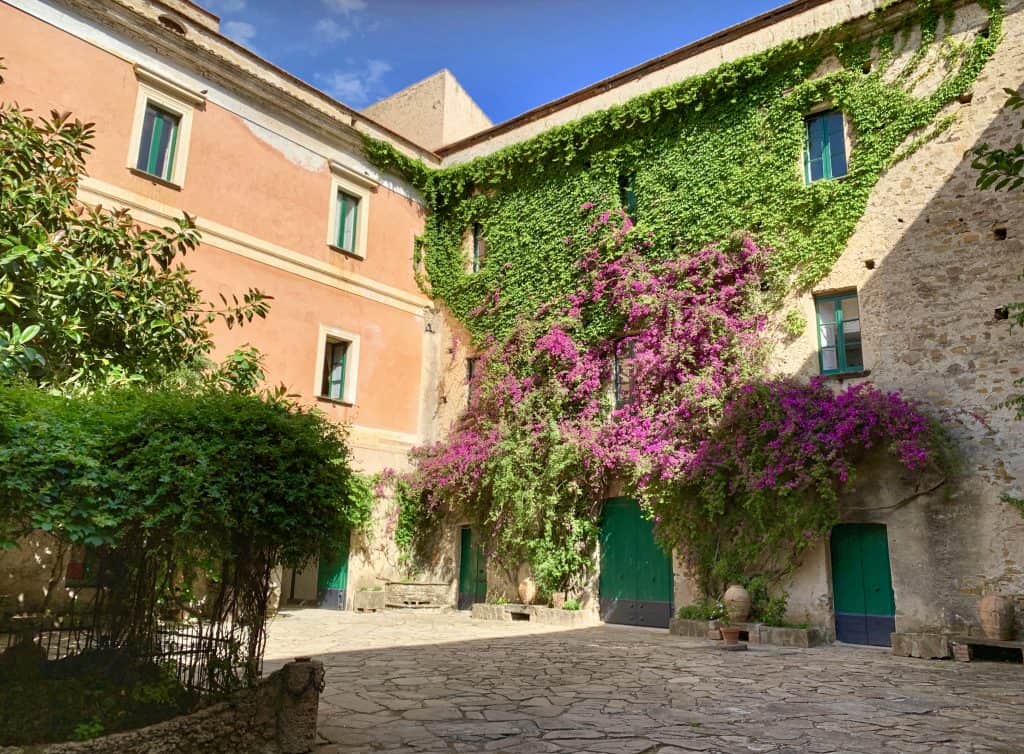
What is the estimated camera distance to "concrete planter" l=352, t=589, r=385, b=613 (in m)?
14.4

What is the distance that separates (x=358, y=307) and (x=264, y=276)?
2264mm

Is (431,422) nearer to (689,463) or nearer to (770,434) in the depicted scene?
(689,463)

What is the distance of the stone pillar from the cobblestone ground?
24 cm

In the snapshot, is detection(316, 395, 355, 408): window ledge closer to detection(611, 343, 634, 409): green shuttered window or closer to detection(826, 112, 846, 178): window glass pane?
detection(611, 343, 634, 409): green shuttered window

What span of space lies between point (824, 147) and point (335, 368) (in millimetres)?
10162

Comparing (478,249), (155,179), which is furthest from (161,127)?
(478,249)

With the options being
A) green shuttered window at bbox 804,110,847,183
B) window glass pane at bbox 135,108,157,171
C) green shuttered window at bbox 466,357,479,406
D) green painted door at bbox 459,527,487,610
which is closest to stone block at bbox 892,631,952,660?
green shuttered window at bbox 804,110,847,183

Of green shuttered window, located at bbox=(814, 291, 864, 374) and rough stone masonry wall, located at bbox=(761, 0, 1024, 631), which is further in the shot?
green shuttered window, located at bbox=(814, 291, 864, 374)

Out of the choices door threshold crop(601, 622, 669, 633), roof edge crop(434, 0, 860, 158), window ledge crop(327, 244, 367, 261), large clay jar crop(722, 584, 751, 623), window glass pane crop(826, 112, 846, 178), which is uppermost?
roof edge crop(434, 0, 860, 158)

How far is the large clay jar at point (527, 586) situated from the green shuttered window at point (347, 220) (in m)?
7.60

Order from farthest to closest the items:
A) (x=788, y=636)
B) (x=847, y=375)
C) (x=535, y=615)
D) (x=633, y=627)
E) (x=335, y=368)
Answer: (x=335, y=368)
(x=535, y=615)
(x=633, y=627)
(x=847, y=375)
(x=788, y=636)

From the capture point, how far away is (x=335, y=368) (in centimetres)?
1530

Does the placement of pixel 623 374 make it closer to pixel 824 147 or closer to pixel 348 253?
pixel 824 147

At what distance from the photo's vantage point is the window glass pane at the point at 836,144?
1211 cm
